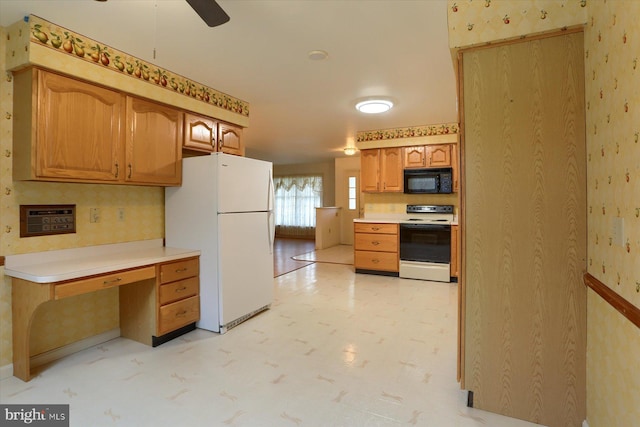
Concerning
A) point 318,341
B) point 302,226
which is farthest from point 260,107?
point 302,226

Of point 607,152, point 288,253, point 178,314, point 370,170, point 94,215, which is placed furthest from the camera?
point 288,253

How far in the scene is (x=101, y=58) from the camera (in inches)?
93.9

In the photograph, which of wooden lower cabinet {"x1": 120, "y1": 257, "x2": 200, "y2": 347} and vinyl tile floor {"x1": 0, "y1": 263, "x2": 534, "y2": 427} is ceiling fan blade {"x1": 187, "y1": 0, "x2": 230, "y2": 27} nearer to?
wooden lower cabinet {"x1": 120, "y1": 257, "x2": 200, "y2": 347}

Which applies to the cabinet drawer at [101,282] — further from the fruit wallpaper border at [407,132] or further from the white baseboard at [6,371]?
the fruit wallpaper border at [407,132]

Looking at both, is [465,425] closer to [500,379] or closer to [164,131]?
[500,379]

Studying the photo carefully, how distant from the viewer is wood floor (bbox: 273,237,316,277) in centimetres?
569

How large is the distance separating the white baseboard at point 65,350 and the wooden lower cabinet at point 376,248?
349 cm

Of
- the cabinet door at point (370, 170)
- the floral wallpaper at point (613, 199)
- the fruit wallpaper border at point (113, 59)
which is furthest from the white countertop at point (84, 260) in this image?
the cabinet door at point (370, 170)

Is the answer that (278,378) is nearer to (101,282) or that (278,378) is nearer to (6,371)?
(101,282)

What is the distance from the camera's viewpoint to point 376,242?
5.11 m

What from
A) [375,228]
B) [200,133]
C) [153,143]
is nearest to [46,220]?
[153,143]

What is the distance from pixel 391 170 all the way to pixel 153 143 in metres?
3.62

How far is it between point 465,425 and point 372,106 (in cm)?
312

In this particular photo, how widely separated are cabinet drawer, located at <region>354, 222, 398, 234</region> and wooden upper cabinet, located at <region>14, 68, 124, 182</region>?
3593mm
